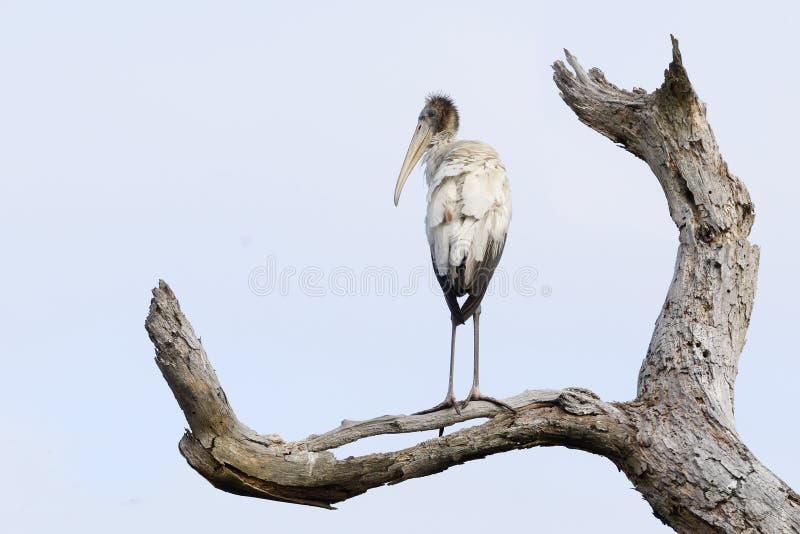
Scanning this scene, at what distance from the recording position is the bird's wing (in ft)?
23.3

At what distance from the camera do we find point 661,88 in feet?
22.2

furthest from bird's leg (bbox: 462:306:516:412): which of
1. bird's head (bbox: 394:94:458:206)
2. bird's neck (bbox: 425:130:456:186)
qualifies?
bird's head (bbox: 394:94:458:206)

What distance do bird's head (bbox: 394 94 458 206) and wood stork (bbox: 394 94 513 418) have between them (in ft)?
3.94

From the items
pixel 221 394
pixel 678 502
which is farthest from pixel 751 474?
pixel 221 394

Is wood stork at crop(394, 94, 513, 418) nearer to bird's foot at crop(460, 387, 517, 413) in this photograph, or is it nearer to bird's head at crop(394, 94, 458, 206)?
bird's foot at crop(460, 387, 517, 413)

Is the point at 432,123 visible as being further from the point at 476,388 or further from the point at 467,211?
→ the point at 476,388

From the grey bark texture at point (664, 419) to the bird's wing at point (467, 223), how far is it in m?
1.02

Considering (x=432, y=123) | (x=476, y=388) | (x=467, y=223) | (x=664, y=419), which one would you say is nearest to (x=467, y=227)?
(x=467, y=223)

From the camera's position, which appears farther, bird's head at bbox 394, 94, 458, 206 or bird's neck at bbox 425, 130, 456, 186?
bird's head at bbox 394, 94, 458, 206

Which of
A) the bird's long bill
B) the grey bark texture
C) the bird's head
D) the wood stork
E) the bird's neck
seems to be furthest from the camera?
the bird's head

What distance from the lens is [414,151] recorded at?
9.06 meters

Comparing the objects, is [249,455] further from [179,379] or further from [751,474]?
[751,474]

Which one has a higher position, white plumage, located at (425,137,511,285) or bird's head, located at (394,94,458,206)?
bird's head, located at (394,94,458,206)

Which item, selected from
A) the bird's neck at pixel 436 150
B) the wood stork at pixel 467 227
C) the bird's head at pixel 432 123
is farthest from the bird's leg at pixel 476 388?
the bird's head at pixel 432 123
